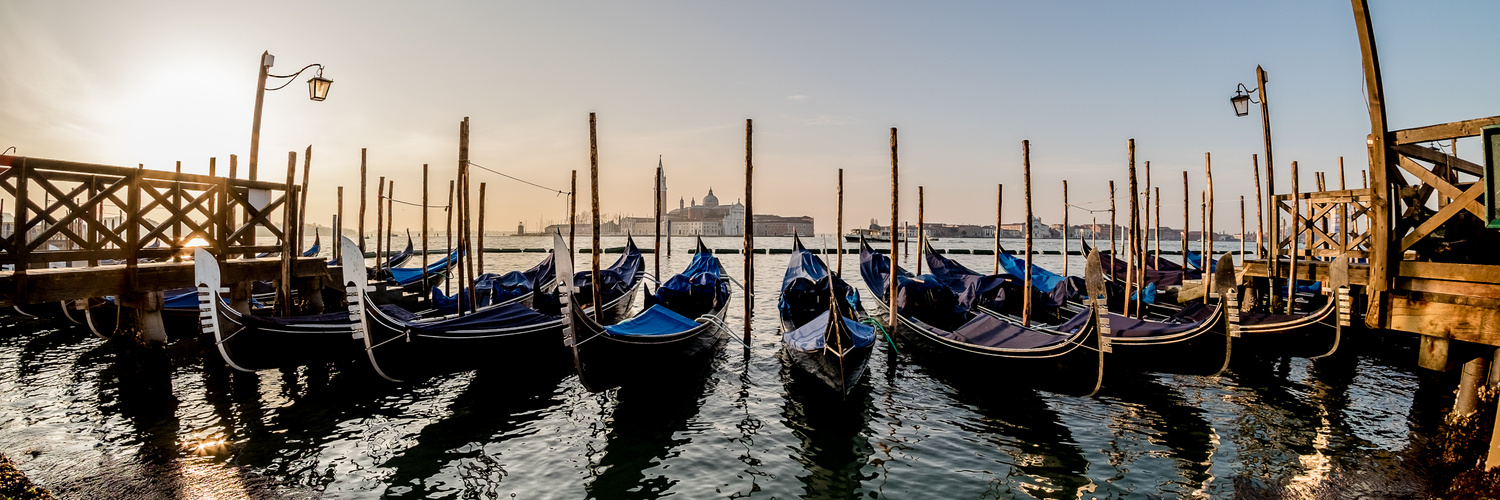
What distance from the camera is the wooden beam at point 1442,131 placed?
131 inches

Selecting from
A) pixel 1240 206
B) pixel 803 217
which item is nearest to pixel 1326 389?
pixel 1240 206

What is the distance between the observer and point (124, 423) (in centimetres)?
542

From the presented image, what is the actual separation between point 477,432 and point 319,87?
439 cm

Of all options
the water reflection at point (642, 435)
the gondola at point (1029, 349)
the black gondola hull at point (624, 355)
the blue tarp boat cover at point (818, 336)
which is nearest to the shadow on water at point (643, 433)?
the water reflection at point (642, 435)

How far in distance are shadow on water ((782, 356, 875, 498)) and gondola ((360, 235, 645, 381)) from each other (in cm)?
250

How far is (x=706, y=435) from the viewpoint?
5.64 metres

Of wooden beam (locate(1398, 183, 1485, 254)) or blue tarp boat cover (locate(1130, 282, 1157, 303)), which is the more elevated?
wooden beam (locate(1398, 183, 1485, 254))

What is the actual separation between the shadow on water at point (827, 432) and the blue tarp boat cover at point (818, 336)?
39 cm

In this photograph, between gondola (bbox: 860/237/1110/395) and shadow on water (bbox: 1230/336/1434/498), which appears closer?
shadow on water (bbox: 1230/336/1434/498)

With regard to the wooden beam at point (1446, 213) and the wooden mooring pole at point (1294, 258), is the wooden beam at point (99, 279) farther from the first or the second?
the wooden mooring pole at point (1294, 258)

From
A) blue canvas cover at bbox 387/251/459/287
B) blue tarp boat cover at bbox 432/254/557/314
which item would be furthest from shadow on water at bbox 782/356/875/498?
blue canvas cover at bbox 387/251/459/287

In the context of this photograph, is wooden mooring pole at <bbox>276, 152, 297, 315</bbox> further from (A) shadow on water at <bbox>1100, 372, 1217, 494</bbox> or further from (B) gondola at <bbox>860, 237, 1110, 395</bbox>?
(A) shadow on water at <bbox>1100, 372, 1217, 494</bbox>

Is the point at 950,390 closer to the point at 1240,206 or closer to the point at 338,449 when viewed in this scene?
the point at 338,449

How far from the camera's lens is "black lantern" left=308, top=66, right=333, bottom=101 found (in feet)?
23.2
